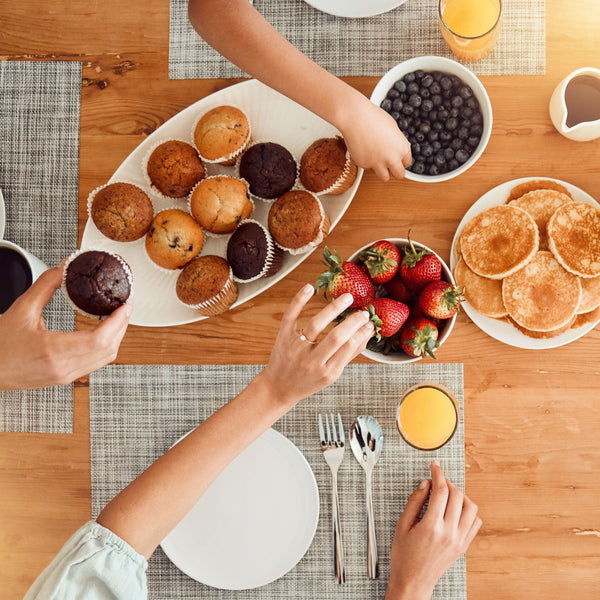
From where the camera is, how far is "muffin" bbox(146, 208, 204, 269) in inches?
48.5

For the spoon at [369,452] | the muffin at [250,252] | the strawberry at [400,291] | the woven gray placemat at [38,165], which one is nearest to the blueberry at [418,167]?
the strawberry at [400,291]

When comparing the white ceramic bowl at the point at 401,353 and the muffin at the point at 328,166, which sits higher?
the muffin at the point at 328,166

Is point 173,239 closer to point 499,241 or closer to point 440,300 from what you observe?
point 440,300

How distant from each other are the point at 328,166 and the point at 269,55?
24cm

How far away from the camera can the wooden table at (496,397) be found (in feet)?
4.26

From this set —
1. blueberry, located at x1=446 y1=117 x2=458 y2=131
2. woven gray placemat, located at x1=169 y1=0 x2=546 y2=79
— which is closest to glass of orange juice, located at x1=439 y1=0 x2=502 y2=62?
woven gray placemat, located at x1=169 y1=0 x2=546 y2=79

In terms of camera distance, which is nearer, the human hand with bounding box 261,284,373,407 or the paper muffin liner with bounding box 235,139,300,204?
the human hand with bounding box 261,284,373,407

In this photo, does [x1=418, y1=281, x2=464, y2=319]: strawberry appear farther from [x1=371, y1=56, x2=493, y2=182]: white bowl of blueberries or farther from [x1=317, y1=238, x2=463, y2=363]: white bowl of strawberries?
[x1=371, y1=56, x2=493, y2=182]: white bowl of blueberries

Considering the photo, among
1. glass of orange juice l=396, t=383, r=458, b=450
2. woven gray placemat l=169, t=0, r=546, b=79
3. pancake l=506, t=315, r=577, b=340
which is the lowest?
glass of orange juice l=396, t=383, r=458, b=450

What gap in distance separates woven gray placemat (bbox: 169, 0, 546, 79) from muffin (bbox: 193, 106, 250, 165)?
170mm

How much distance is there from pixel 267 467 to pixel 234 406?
317mm

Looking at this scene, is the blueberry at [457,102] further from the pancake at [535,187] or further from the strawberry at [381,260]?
the strawberry at [381,260]

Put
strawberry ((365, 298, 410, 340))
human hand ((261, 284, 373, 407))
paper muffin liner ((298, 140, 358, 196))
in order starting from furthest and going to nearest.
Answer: paper muffin liner ((298, 140, 358, 196)) → strawberry ((365, 298, 410, 340)) → human hand ((261, 284, 373, 407))

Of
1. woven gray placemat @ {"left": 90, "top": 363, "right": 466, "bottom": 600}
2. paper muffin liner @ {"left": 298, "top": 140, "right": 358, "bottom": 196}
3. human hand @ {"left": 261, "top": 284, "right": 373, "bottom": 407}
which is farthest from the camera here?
woven gray placemat @ {"left": 90, "top": 363, "right": 466, "bottom": 600}
